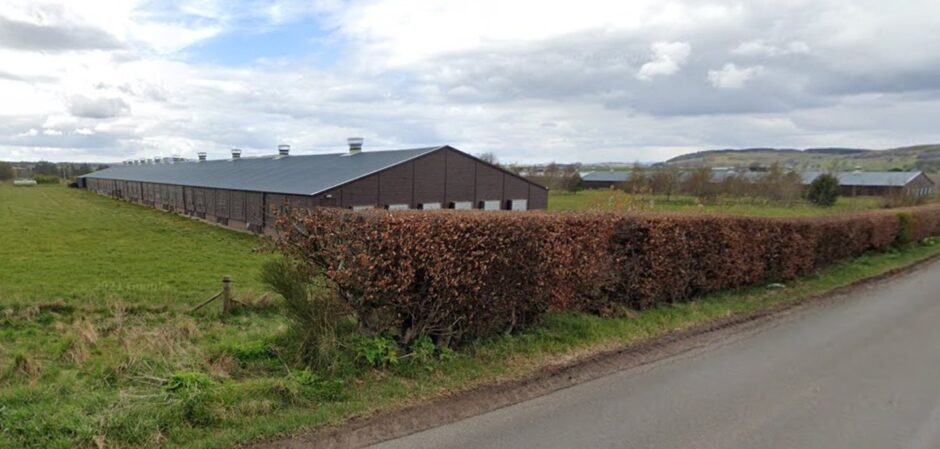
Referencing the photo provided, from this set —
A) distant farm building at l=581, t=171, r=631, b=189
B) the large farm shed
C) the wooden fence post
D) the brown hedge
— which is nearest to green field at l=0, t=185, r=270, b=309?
the wooden fence post

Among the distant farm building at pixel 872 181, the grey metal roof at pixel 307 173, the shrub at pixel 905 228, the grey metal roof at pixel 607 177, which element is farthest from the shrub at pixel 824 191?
the grey metal roof at pixel 307 173

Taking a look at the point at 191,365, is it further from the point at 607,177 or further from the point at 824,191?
the point at 607,177

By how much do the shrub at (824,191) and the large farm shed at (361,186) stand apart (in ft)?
125

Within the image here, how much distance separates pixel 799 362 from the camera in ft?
20.9

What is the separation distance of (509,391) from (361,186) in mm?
20899

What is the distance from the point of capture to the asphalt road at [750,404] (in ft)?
14.1

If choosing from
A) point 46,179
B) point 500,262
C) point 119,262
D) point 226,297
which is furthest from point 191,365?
point 46,179

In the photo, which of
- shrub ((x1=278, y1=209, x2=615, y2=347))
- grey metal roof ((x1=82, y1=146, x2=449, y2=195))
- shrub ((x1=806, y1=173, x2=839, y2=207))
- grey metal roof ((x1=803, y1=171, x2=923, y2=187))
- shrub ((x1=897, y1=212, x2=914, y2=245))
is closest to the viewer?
shrub ((x1=278, y1=209, x2=615, y2=347))

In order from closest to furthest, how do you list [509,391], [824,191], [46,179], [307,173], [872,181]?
[509,391] → [307,173] → [824,191] → [872,181] → [46,179]

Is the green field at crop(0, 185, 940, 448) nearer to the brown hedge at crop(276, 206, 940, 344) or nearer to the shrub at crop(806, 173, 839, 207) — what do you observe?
the brown hedge at crop(276, 206, 940, 344)

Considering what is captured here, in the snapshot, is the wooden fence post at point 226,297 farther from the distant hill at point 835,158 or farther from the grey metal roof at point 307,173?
the distant hill at point 835,158

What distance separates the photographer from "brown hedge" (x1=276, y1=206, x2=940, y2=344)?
5.39m

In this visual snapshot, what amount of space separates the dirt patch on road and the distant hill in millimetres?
104910

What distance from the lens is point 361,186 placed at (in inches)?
985
